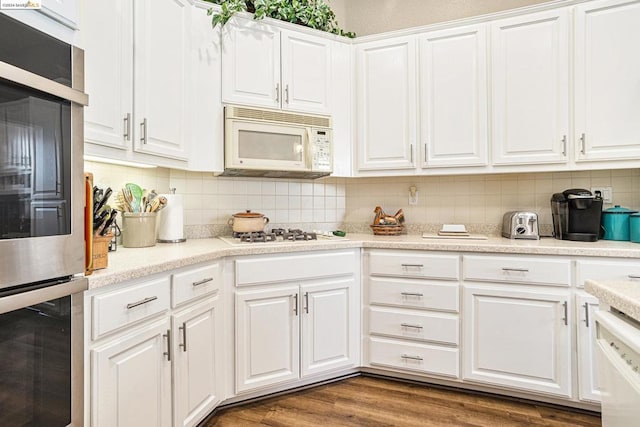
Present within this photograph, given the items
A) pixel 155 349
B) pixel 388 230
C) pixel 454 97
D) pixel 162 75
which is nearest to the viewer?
pixel 155 349

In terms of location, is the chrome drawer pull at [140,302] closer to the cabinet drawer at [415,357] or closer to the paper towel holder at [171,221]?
the paper towel holder at [171,221]

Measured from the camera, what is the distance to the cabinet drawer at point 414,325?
2.12 metres

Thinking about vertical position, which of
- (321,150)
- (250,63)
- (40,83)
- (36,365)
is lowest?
(36,365)

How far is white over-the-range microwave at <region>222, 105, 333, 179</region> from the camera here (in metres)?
2.23

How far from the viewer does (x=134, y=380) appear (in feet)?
4.24

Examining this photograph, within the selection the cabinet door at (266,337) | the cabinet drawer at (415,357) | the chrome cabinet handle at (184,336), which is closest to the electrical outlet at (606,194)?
the cabinet drawer at (415,357)

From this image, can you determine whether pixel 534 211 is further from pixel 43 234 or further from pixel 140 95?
pixel 43 234

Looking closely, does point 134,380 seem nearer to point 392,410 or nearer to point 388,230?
point 392,410

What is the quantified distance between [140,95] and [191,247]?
0.80 metres

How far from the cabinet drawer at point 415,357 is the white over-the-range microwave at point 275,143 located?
1213 millimetres

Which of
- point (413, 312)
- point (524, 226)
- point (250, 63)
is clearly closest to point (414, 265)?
point (413, 312)

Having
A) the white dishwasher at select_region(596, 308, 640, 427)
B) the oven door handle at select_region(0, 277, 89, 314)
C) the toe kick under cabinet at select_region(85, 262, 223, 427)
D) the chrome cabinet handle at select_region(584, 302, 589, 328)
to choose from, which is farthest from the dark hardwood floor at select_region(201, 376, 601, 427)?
the oven door handle at select_region(0, 277, 89, 314)

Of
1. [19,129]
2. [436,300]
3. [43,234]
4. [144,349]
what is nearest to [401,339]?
[436,300]

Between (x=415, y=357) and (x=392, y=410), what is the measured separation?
1.19 feet
